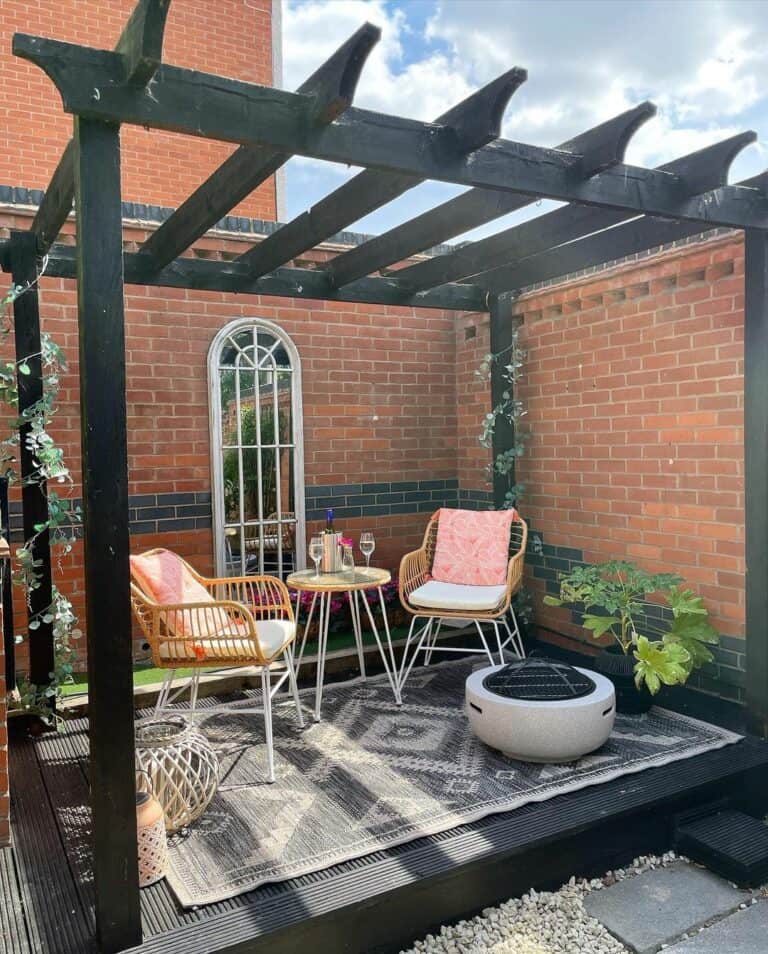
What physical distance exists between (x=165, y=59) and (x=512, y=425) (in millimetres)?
5448

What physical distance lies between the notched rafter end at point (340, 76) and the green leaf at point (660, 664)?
267 centimetres

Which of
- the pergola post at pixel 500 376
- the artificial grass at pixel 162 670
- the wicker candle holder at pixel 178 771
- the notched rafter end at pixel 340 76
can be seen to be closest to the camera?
the notched rafter end at pixel 340 76

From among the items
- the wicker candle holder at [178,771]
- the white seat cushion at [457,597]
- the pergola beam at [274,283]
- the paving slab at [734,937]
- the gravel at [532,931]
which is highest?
the pergola beam at [274,283]

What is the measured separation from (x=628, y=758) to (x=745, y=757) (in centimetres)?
49

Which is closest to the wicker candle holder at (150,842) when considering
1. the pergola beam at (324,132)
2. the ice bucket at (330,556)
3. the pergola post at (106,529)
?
the pergola post at (106,529)

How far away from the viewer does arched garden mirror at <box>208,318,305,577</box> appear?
518cm

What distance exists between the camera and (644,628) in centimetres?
439

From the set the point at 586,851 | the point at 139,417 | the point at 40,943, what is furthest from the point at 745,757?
the point at 139,417

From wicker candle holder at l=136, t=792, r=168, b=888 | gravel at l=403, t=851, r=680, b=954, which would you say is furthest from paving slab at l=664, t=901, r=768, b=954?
wicker candle holder at l=136, t=792, r=168, b=888

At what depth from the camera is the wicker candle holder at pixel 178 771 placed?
2750 millimetres

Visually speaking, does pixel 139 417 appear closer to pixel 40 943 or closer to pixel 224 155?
pixel 40 943

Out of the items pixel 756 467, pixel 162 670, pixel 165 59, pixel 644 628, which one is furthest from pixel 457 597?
pixel 165 59

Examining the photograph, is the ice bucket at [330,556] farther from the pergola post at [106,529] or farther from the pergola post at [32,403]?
the pergola post at [106,529]

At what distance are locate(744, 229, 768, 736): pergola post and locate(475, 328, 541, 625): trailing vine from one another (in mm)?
1844
